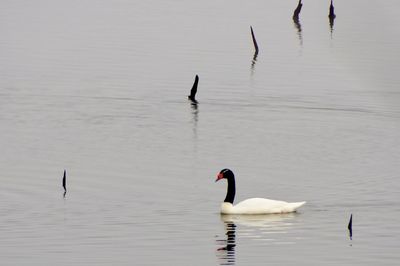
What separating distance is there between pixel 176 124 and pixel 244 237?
631 inches

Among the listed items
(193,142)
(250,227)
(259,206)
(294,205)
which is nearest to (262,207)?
(259,206)

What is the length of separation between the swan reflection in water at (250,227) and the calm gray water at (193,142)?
1.6 inches

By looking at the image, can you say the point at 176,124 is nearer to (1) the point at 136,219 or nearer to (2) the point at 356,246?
(1) the point at 136,219

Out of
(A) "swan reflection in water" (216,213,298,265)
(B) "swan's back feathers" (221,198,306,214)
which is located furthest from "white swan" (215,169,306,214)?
(A) "swan reflection in water" (216,213,298,265)

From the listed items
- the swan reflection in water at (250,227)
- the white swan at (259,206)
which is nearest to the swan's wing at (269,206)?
the white swan at (259,206)

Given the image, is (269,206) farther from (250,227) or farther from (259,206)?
(250,227)

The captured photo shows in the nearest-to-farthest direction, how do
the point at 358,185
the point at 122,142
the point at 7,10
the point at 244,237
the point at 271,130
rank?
the point at 244,237 → the point at 358,185 → the point at 122,142 → the point at 271,130 → the point at 7,10

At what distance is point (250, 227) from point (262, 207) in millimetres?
801

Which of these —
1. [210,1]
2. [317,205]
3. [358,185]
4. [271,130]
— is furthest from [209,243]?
[210,1]

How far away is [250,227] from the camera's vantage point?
2578cm

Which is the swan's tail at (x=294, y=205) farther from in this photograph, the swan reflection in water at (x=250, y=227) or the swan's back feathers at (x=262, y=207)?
the swan reflection in water at (x=250, y=227)

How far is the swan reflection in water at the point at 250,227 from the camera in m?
23.1

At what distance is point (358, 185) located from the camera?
30219 mm

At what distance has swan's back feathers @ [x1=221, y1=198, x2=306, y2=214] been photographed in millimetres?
26484
